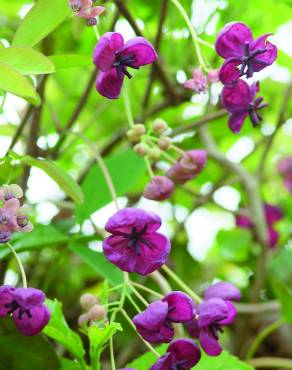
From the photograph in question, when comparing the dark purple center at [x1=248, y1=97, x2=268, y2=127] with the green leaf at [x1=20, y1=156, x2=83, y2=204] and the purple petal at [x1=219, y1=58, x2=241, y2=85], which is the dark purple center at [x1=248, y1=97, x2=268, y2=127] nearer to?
the purple petal at [x1=219, y1=58, x2=241, y2=85]

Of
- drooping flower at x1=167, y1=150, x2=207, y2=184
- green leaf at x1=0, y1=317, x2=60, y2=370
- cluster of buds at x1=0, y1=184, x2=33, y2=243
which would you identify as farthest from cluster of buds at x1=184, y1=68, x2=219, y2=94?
green leaf at x1=0, y1=317, x2=60, y2=370

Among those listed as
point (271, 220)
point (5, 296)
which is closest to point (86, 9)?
point (5, 296)

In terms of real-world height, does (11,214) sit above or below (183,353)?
above

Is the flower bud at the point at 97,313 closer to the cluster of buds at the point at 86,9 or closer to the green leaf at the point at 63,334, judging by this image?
the green leaf at the point at 63,334

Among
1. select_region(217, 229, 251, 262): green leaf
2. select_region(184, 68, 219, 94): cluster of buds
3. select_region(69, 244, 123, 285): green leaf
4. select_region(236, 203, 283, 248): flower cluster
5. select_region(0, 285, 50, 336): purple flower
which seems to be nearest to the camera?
select_region(0, 285, 50, 336): purple flower

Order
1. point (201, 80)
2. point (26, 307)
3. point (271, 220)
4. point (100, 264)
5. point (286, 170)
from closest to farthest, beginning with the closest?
point (26, 307)
point (201, 80)
point (100, 264)
point (271, 220)
point (286, 170)

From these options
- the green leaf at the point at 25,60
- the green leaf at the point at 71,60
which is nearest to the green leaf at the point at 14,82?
the green leaf at the point at 25,60

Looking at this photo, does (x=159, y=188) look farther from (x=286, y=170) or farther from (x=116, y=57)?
(x=286, y=170)
